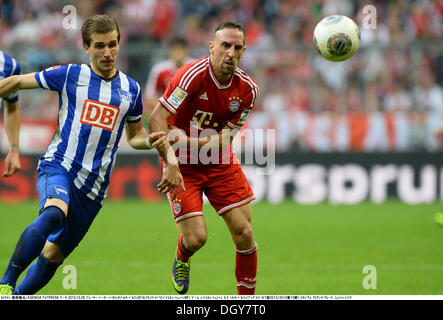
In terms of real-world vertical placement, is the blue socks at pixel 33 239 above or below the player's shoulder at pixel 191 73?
below

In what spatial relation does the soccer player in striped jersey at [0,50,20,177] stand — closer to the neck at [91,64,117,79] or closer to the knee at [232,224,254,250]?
the neck at [91,64,117,79]

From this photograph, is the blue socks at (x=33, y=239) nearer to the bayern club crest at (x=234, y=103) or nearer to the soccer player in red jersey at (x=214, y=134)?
the soccer player in red jersey at (x=214, y=134)

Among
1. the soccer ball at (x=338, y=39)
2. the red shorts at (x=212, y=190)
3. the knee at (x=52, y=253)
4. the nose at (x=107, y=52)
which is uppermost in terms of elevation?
the soccer ball at (x=338, y=39)

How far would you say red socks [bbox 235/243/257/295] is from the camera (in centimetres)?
621

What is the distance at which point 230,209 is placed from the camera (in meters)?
6.28

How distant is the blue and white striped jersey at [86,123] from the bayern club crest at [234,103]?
99 cm

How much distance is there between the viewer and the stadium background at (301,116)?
41.4 feet

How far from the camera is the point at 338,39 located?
6.75m

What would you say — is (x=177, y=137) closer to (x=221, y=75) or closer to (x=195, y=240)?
(x=221, y=75)

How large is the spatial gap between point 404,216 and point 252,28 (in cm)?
652

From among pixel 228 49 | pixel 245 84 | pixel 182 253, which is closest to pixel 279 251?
pixel 182 253

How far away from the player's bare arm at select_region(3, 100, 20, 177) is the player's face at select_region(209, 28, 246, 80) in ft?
5.97

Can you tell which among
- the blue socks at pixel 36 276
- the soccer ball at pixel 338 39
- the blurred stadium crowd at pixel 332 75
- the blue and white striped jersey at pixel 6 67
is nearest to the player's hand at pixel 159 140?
the blue socks at pixel 36 276

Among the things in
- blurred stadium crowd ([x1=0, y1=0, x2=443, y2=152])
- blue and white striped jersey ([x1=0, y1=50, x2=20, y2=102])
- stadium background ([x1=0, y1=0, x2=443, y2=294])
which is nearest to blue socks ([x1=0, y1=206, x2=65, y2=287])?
blue and white striped jersey ([x1=0, y1=50, x2=20, y2=102])
